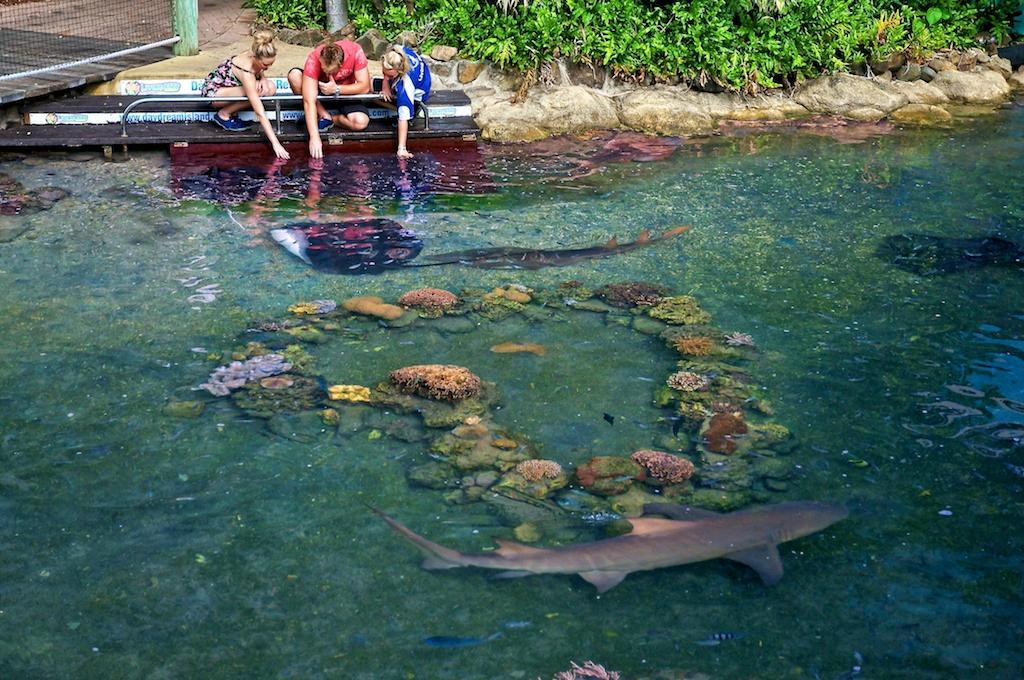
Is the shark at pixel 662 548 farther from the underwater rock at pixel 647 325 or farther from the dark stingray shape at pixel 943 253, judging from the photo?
the dark stingray shape at pixel 943 253

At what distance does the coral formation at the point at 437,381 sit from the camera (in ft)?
21.2

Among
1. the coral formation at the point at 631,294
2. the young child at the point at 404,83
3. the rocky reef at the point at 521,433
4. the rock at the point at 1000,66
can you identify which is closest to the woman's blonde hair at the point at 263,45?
the young child at the point at 404,83

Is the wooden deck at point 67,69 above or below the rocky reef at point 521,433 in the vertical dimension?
above

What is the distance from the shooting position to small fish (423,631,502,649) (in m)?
4.58

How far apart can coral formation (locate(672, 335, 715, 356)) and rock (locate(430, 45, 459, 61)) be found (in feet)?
24.6

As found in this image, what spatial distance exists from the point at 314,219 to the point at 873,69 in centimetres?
916

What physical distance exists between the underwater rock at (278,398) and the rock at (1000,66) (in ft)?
42.2

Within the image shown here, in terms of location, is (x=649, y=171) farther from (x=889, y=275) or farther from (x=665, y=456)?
(x=665, y=456)

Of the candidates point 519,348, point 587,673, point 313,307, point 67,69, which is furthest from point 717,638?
point 67,69

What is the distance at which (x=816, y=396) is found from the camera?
664cm

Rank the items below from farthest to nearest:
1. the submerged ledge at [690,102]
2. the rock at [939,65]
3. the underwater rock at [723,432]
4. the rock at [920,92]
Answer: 1. the rock at [939,65]
2. the rock at [920,92]
3. the submerged ledge at [690,102]
4. the underwater rock at [723,432]

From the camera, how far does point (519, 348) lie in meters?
7.22

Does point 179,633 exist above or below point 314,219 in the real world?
below

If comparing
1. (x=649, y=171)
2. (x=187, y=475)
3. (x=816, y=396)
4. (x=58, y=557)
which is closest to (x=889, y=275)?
(x=816, y=396)
